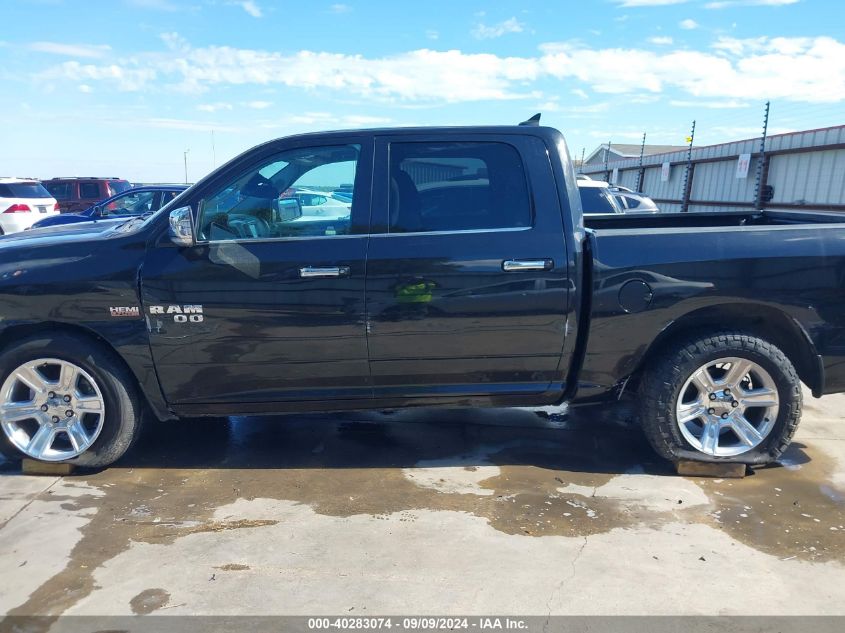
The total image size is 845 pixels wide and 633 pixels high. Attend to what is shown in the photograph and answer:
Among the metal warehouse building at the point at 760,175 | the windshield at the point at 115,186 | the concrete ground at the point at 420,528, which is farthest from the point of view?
the windshield at the point at 115,186

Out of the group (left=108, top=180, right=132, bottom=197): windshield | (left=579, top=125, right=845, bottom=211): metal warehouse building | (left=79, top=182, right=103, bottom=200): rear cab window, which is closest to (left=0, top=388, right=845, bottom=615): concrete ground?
(left=579, top=125, right=845, bottom=211): metal warehouse building

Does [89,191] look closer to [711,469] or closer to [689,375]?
[689,375]

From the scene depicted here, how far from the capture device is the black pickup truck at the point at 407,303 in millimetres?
3600

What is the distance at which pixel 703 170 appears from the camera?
669 inches

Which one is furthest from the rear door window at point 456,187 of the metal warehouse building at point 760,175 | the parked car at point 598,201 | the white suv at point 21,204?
the white suv at point 21,204

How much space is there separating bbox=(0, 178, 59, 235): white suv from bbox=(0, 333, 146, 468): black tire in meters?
14.0

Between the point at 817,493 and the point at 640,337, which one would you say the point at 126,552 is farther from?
the point at 817,493

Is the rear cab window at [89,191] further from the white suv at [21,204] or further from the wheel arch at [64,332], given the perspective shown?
the wheel arch at [64,332]

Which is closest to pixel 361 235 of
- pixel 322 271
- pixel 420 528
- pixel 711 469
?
pixel 322 271

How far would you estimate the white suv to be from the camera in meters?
15.8

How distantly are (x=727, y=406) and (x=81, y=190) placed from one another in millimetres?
18922

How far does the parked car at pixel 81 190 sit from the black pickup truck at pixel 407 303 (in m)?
16.0

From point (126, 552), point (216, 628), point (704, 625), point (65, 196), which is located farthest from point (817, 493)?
point (65, 196)

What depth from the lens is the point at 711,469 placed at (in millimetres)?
3887
